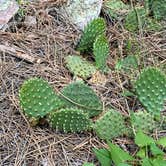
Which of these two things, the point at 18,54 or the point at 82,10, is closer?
the point at 18,54

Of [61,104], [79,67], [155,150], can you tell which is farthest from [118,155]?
[79,67]

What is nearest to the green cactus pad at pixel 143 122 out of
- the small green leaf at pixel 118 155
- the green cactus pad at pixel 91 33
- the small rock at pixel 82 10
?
the small green leaf at pixel 118 155

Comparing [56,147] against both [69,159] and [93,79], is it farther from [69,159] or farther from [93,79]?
[93,79]

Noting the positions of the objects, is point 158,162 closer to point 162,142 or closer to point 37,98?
point 162,142

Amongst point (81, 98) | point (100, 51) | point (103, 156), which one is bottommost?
point (103, 156)

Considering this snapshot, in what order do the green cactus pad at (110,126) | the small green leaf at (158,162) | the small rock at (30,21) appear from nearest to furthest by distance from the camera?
the small green leaf at (158,162) < the green cactus pad at (110,126) < the small rock at (30,21)

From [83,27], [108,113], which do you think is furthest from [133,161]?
[83,27]

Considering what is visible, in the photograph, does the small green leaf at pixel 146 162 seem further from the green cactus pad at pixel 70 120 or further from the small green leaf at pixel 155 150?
the green cactus pad at pixel 70 120
